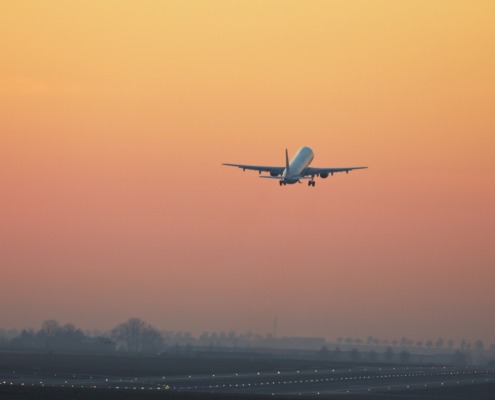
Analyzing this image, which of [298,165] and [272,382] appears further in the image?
[298,165]

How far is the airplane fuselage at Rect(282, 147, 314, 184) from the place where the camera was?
160 meters

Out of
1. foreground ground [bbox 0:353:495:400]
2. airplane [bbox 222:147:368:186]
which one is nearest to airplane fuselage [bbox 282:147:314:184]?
airplane [bbox 222:147:368:186]

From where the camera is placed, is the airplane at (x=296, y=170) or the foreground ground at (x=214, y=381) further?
the airplane at (x=296, y=170)

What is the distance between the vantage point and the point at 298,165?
172 meters

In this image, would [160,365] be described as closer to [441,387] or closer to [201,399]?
[441,387]

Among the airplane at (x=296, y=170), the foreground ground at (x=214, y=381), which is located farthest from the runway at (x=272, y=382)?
the airplane at (x=296, y=170)

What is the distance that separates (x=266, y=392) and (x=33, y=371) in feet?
120

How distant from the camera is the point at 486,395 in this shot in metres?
128

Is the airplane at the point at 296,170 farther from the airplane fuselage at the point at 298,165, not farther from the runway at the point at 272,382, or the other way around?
the runway at the point at 272,382

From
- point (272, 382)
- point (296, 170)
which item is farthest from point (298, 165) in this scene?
point (272, 382)

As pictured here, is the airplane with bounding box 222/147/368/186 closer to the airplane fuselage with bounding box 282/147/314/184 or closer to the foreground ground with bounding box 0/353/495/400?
the airplane fuselage with bounding box 282/147/314/184

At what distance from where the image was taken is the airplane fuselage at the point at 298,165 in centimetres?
16000

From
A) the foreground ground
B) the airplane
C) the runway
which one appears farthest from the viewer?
the airplane

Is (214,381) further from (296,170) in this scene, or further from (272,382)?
(296,170)
